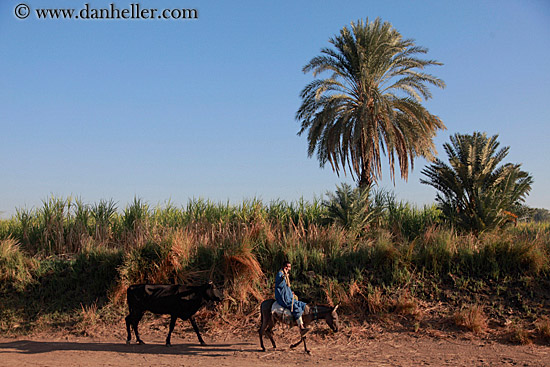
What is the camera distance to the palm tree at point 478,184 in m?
15.1

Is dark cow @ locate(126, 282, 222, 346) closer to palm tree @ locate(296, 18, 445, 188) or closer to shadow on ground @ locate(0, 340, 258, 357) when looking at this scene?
shadow on ground @ locate(0, 340, 258, 357)

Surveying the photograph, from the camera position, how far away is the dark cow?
839cm

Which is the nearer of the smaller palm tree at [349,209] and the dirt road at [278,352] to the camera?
the dirt road at [278,352]

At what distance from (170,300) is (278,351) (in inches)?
87.9

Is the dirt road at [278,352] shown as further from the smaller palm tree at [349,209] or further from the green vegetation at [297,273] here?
the smaller palm tree at [349,209]

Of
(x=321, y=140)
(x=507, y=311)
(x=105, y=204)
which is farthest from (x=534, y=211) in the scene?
(x=105, y=204)

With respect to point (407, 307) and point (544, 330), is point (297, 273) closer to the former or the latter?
point (407, 307)

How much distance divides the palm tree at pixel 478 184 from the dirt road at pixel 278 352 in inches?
296

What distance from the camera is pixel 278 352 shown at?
804cm

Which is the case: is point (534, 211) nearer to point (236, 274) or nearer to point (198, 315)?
point (236, 274)

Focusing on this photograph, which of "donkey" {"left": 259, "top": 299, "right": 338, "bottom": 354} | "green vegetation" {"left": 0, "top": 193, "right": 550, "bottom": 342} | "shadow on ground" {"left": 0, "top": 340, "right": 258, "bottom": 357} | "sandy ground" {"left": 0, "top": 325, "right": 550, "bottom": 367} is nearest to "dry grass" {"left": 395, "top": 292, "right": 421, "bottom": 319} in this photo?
"green vegetation" {"left": 0, "top": 193, "right": 550, "bottom": 342}

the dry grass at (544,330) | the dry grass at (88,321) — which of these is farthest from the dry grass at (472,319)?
the dry grass at (88,321)

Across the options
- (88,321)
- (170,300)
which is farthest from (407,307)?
(88,321)

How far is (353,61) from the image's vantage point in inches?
844
